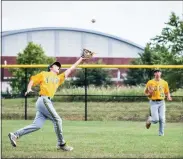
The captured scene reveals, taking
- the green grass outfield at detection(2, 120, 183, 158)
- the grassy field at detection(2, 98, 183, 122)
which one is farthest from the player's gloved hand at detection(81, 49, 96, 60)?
the grassy field at detection(2, 98, 183, 122)

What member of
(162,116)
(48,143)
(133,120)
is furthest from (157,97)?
(133,120)

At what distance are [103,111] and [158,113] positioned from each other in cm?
896

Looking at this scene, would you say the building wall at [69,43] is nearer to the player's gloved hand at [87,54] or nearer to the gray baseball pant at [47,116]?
the player's gloved hand at [87,54]

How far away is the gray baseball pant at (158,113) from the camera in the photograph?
13141 millimetres

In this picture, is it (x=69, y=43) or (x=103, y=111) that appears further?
(x=69, y=43)

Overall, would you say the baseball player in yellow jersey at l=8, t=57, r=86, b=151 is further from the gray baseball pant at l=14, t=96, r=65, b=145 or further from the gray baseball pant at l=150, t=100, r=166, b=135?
the gray baseball pant at l=150, t=100, r=166, b=135

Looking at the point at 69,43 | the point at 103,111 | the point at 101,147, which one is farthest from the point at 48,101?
the point at 69,43

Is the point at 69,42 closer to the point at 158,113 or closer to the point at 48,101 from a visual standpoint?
the point at 158,113

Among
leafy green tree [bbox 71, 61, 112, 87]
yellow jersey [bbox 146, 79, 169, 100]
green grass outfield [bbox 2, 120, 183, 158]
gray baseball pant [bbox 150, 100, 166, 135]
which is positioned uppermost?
leafy green tree [bbox 71, 61, 112, 87]

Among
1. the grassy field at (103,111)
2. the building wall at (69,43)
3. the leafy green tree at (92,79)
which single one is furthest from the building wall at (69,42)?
the grassy field at (103,111)

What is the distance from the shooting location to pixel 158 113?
13359mm

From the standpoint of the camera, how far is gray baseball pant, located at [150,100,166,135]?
13.1 m

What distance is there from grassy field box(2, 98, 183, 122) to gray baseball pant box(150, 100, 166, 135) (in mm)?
7237

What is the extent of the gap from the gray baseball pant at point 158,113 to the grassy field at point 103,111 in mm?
7237
